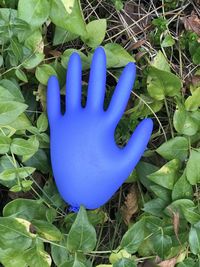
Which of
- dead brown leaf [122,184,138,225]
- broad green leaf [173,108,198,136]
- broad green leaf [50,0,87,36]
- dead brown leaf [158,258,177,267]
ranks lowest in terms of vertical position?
dead brown leaf [158,258,177,267]

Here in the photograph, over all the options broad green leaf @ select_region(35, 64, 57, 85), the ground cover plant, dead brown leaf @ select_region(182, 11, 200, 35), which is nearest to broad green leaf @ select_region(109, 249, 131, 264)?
the ground cover plant

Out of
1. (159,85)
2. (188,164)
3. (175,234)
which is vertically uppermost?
(159,85)

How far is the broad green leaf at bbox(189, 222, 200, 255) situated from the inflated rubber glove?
0.15 meters

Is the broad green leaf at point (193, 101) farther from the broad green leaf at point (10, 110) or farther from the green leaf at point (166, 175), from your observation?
the broad green leaf at point (10, 110)

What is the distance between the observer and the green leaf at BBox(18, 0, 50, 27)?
2.87 ft

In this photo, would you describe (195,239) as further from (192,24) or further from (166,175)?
(192,24)

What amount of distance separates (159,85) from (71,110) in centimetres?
18

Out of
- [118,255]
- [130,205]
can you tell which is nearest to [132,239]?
[118,255]

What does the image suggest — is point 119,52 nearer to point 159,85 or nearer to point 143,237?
point 159,85

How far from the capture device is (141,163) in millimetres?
1025

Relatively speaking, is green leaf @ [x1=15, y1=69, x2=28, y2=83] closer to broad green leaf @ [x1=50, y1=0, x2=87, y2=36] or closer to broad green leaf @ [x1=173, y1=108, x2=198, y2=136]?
broad green leaf @ [x1=50, y1=0, x2=87, y2=36]

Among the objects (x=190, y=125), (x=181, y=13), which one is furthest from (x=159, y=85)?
(x=181, y=13)

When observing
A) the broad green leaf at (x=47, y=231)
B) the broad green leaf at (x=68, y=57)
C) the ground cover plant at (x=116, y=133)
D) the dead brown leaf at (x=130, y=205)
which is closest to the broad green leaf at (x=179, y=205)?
the ground cover plant at (x=116, y=133)

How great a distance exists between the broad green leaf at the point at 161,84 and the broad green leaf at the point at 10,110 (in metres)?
0.26
